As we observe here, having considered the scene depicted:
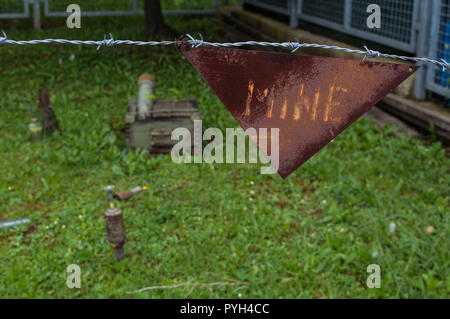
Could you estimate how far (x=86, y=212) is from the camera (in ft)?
15.4

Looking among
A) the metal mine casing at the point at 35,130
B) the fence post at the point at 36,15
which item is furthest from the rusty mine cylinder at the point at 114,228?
the fence post at the point at 36,15

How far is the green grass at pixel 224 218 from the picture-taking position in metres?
3.76

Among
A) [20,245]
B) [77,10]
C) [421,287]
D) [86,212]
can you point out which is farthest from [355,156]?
[77,10]

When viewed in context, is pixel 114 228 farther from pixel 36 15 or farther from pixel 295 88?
pixel 36 15

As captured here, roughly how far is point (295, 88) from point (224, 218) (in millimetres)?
2704

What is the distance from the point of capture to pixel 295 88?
1.98 metres

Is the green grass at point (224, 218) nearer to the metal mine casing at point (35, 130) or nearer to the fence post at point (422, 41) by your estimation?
the metal mine casing at point (35, 130)

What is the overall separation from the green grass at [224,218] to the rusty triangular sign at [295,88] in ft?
6.22

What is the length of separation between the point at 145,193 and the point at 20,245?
123cm

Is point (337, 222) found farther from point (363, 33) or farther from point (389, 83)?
point (363, 33)

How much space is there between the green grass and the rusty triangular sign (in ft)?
6.22
